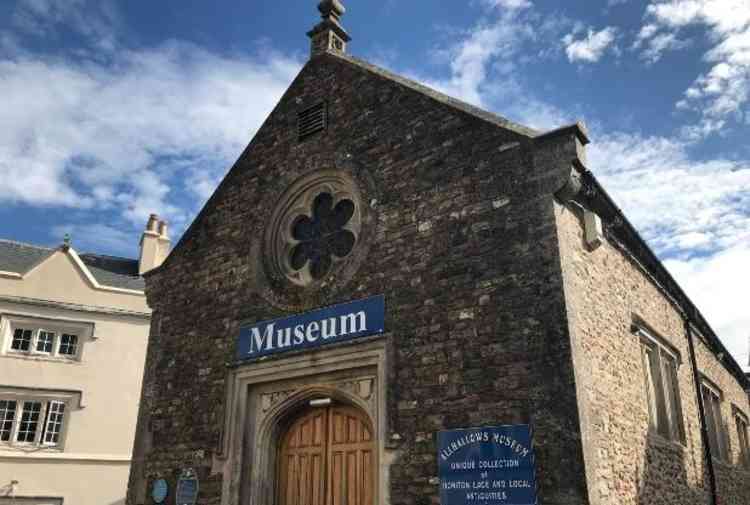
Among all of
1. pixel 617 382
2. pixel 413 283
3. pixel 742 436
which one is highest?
pixel 413 283

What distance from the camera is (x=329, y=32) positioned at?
501 inches

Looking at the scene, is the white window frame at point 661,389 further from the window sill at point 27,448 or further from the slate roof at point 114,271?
the slate roof at point 114,271

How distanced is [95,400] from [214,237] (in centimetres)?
1116

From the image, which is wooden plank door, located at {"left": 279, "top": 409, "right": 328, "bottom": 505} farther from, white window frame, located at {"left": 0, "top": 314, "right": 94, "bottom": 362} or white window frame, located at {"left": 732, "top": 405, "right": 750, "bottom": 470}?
white window frame, located at {"left": 0, "top": 314, "right": 94, "bottom": 362}

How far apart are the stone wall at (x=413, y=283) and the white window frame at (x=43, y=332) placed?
9829 mm

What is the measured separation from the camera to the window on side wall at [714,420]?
13.9 metres

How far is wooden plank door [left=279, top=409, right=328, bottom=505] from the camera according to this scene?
9.53 meters

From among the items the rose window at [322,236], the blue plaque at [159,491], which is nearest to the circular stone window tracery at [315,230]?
the rose window at [322,236]

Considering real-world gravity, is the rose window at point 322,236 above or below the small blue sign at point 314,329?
above

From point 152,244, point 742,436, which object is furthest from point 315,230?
point 152,244

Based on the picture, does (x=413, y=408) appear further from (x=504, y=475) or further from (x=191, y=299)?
(x=191, y=299)

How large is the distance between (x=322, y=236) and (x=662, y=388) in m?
6.11

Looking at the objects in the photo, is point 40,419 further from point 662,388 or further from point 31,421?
point 662,388

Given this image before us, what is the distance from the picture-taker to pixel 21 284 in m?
20.7
